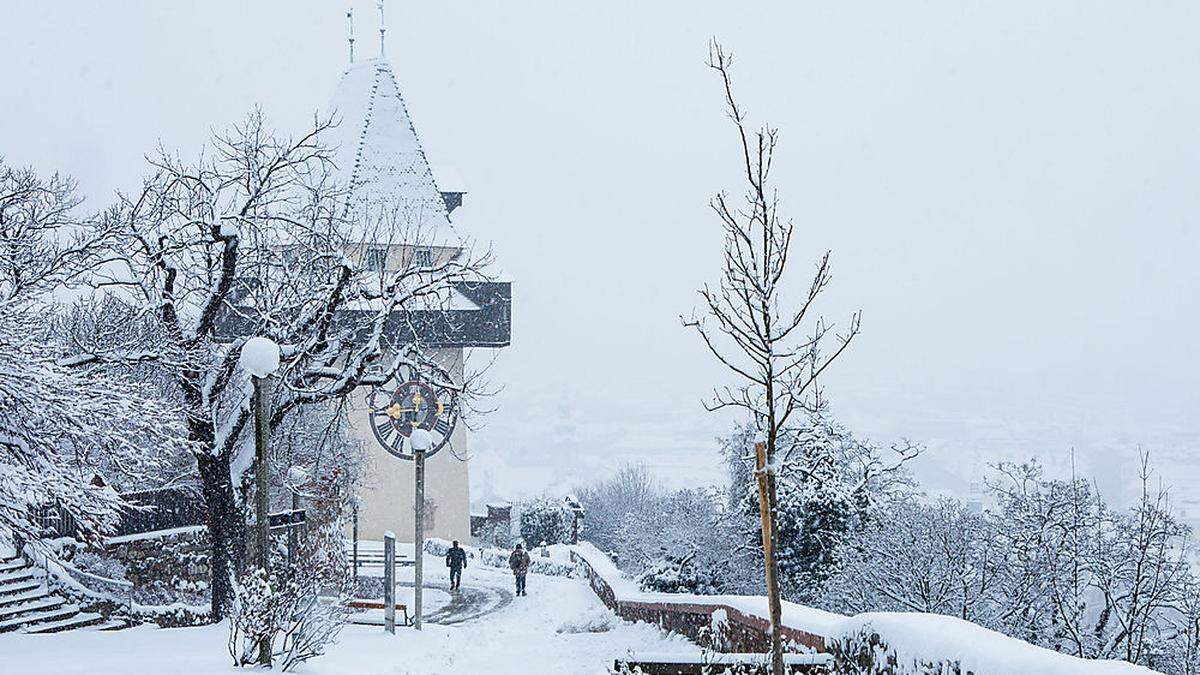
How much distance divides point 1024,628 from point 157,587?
12482mm

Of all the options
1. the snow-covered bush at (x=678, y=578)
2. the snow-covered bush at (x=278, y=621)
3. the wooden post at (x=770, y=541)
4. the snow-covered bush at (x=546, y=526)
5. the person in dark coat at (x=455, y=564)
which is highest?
the wooden post at (x=770, y=541)

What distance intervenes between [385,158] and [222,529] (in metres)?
25.9

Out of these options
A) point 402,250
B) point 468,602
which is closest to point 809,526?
point 468,602

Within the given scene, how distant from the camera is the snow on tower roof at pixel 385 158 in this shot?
1485 inches

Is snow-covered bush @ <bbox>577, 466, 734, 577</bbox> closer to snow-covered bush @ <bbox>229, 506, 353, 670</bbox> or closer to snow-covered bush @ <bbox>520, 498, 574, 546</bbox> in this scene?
snow-covered bush @ <bbox>520, 498, 574, 546</bbox>

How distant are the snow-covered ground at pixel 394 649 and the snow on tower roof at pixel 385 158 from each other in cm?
1902

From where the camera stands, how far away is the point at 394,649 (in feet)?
44.6

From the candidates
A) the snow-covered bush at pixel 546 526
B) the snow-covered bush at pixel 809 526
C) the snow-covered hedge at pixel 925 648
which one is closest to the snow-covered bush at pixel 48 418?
the snow-covered hedge at pixel 925 648

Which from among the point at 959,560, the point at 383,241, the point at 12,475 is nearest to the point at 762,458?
the point at 12,475

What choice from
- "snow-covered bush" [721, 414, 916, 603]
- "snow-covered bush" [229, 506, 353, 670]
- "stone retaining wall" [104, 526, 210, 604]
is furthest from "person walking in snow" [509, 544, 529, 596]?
"snow-covered bush" [229, 506, 353, 670]

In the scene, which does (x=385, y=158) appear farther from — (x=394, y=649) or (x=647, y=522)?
(x=394, y=649)

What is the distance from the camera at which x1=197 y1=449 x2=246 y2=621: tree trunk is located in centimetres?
1432

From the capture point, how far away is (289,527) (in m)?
20.5

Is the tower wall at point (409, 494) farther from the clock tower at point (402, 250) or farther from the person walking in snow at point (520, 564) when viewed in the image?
the person walking in snow at point (520, 564)
